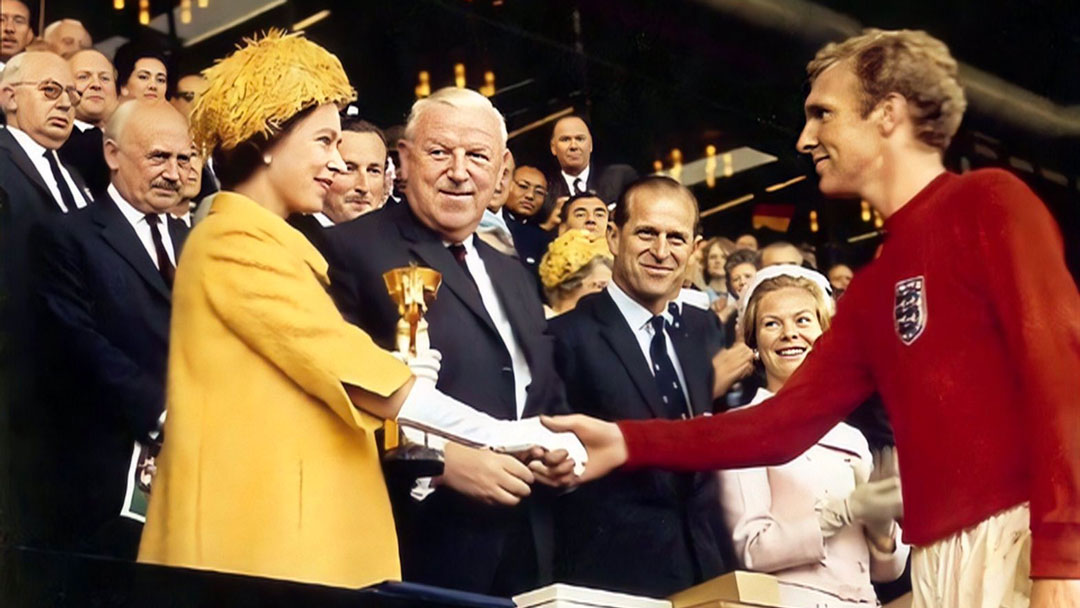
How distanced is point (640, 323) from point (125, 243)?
163 centimetres

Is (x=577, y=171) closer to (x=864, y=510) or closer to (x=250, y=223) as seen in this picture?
(x=250, y=223)

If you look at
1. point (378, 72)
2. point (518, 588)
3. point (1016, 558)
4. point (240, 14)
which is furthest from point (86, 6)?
point (1016, 558)

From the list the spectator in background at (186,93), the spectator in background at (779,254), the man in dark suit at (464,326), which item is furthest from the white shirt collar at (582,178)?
the spectator in background at (186,93)

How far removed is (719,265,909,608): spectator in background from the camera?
5922 mm

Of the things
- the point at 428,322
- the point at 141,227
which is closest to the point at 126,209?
the point at 141,227

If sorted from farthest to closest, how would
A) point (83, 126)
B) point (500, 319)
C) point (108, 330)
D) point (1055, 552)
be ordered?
1. point (500, 319)
2. point (83, 126)
3. point (108, 330)
4. point (1055, 552)

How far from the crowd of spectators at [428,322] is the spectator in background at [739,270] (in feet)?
0.03

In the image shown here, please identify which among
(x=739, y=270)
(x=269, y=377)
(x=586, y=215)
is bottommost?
(x=269, y=377)

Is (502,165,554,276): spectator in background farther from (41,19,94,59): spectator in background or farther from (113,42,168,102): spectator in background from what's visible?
(41,19,94,59): spectator in background

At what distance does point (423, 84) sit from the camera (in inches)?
225

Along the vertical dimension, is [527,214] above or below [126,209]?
above

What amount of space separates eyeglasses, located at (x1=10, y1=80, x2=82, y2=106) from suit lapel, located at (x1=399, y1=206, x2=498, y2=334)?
38.4 inches

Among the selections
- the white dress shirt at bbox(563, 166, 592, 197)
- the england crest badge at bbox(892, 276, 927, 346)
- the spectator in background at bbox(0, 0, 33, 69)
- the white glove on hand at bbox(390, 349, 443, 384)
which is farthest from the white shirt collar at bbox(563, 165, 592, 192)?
the spectator in background at bbox(0, 0, 33, 69)

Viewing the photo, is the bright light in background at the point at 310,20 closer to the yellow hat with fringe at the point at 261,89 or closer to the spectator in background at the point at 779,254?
the yellow hat with fringe at the point at 261,89
